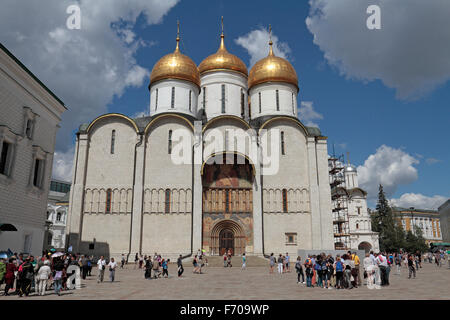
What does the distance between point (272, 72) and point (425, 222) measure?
67389 millimetres

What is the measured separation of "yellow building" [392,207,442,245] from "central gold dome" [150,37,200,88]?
64.1m

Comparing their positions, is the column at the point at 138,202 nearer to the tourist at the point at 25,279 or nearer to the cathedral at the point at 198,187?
the cathedral at the point at 198,187

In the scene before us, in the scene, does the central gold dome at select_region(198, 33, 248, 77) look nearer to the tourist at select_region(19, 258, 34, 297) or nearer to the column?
the column

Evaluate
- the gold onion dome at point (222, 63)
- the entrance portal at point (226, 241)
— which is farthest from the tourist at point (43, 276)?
the gold onion dome at point (222, 63)

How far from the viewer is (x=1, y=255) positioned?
1274cm

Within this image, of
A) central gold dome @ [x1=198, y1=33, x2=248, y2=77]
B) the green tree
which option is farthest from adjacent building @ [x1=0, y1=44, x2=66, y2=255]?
the green tree

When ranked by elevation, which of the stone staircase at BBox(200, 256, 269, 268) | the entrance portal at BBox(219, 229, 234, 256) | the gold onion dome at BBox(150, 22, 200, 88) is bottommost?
the stone staircase at BBox(200, 256, 269, 268)

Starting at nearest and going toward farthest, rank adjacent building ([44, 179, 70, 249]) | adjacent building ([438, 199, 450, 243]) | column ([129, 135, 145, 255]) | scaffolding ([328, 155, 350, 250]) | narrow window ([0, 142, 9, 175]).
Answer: narrow window ([0, 142, 9, 175]) < column ([129, 135, 145, 255]) < scaffolding ([328, 155, 350, 250]) < adjacent building ([44, 179, 70, 249]) < adjacent building ([438, 199, 450, 243])

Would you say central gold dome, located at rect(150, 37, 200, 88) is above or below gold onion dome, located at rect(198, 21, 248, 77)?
below

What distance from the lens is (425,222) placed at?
262 feet

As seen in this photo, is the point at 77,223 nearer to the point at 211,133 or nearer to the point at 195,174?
the point at 195,174

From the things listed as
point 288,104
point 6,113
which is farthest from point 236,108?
point 6,113

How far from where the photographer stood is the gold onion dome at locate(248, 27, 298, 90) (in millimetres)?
32812

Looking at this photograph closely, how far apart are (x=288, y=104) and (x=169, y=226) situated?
52.5ft
